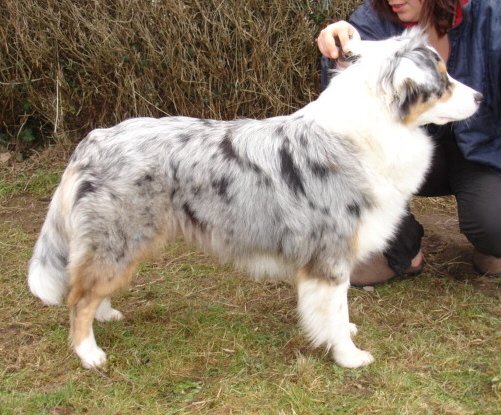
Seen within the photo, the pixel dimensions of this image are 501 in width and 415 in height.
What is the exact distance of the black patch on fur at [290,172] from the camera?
8.86 ft

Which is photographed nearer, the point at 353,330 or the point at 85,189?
the point at 85,189

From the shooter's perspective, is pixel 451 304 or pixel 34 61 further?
pixel 34 61

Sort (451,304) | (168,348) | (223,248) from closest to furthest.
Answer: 1. (223,248)
2. (168,348)
3. (451,304)

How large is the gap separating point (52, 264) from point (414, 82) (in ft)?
5.97

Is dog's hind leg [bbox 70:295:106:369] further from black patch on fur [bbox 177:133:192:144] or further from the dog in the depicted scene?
black patch on fur [bbox 177:133:192:144]

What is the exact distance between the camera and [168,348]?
10.2 ft

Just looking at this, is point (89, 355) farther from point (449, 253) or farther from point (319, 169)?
point (449, 253)

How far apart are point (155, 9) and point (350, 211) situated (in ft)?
10.3

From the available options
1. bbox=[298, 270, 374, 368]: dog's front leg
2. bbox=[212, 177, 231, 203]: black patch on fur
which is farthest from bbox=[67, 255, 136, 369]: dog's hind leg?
bbox=[298, 270, 374, 368]: dog's front leg

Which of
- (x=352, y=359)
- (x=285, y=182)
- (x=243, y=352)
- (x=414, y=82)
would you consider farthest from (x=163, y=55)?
(x=352, y=359)

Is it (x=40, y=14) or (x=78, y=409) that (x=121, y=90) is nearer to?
(x=40, y=14)

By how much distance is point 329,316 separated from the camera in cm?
281

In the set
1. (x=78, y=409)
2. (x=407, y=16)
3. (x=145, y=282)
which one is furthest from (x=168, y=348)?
(x=407, y=16)

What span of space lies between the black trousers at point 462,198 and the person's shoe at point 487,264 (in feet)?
0.36
